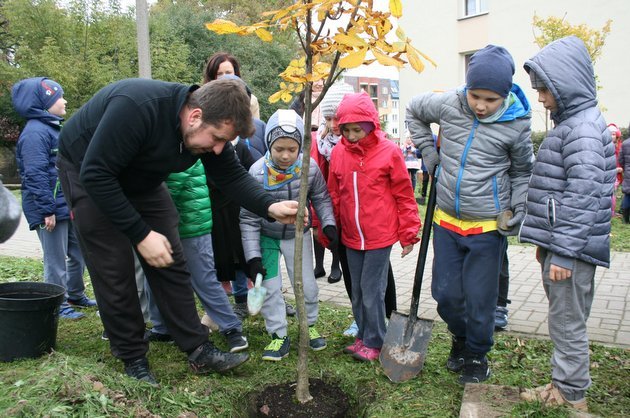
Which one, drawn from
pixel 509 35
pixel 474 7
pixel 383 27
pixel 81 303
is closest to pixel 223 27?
pixel 383 27

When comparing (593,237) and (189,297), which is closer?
(593,237)

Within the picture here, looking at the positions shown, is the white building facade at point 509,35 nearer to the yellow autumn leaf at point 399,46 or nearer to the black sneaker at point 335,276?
the black sneaker at point 335,276

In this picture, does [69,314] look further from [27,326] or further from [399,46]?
[399,46]

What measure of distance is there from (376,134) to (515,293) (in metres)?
2.77

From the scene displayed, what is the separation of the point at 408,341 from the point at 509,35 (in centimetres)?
1871

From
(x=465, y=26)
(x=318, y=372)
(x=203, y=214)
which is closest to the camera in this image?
(x=318, y=372)

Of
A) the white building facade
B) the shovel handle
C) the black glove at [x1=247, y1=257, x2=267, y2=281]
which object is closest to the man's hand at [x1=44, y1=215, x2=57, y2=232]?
the black glove at [x1=247, y1=257, x2=267, y2=281]

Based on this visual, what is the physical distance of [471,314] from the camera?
10.9ft

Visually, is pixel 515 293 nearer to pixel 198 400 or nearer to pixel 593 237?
pixel 593 237

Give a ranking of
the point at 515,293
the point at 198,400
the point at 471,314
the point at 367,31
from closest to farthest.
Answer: the point at 367,31, the point at 198,400, the point at 471,314, the point at 515,293

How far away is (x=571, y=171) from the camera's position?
2783mm

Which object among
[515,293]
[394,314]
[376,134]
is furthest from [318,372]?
[515,293]

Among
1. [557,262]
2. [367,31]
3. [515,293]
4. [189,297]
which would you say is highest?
[367,31]

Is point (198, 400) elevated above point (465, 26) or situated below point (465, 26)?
below
